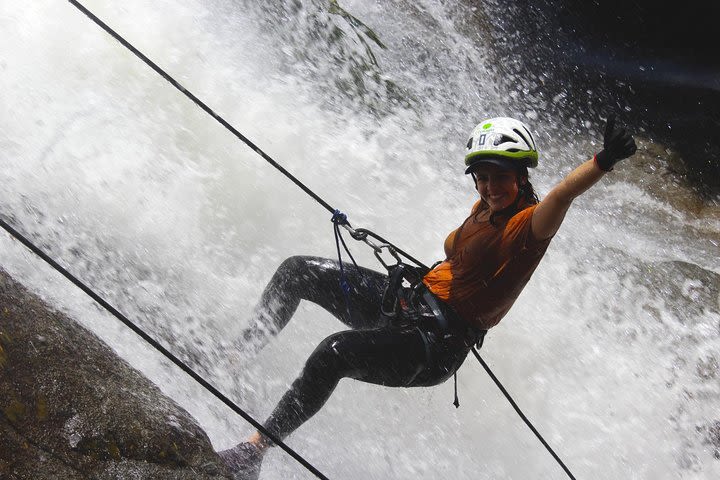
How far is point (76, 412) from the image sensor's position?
2283 millimetres

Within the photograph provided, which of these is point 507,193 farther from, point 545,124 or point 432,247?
point 545,124

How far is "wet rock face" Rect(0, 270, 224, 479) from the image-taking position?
84.0 inches

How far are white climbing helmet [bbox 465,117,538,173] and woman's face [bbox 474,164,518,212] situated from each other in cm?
3

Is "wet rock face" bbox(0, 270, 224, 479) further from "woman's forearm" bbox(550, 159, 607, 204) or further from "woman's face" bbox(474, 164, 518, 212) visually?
"woman's forearm" bbox(550, 159, 607, 204)

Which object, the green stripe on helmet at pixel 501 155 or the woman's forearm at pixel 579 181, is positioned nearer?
the woman's forearm at pixel 579 181

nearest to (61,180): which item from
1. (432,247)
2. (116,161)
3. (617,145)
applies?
(116,161)

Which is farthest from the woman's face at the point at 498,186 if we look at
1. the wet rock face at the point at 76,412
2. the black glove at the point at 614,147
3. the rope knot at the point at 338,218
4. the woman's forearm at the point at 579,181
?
the wet rock face at the point at 76,412

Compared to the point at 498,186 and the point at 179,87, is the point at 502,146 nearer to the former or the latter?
the point at 498,186

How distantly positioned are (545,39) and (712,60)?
6.92 ft

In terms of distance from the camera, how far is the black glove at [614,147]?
6.82ft

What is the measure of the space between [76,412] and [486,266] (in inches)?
60.1

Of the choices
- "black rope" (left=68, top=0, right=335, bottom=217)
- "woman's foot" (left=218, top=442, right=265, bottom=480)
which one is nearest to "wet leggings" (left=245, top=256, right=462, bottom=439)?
"woman's foot" (left=218, top=442, right=265, bottom=480)

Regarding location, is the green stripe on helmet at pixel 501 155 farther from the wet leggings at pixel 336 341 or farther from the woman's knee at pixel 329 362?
the woman's knee at pixel 329 362

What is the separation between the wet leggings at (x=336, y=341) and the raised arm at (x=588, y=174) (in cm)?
79
